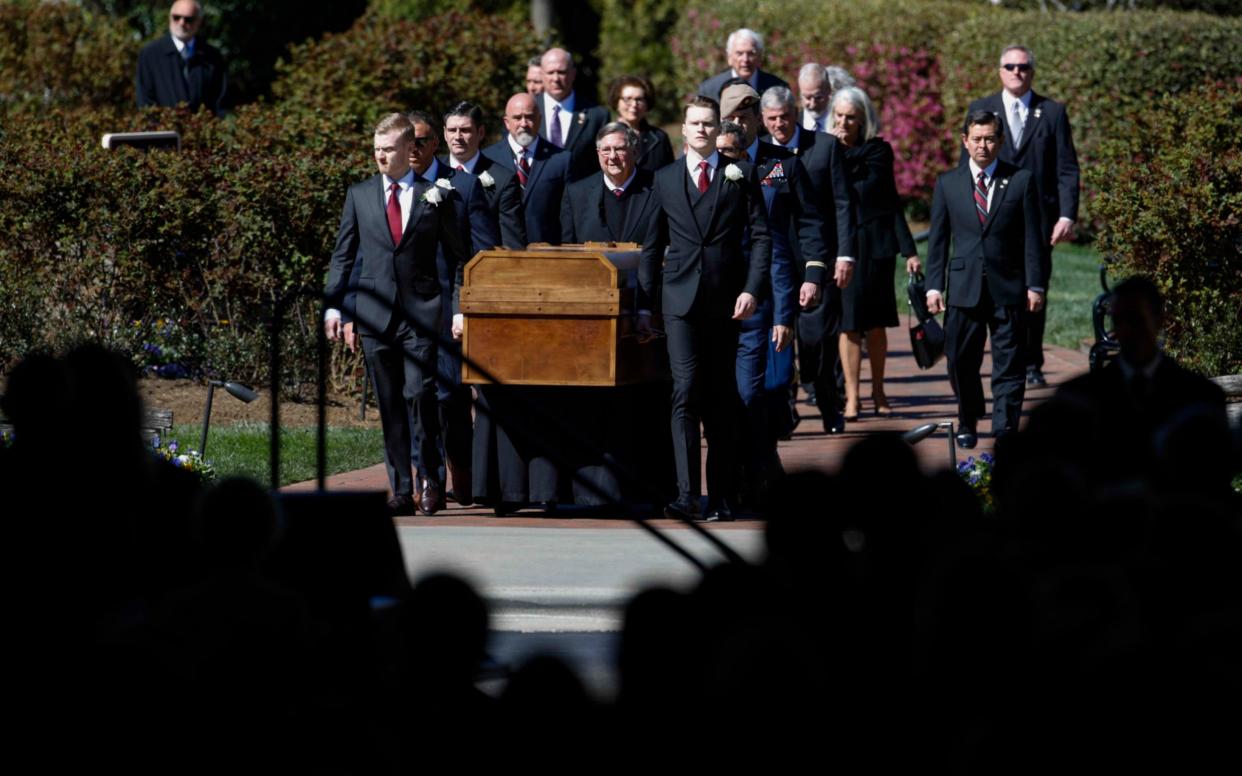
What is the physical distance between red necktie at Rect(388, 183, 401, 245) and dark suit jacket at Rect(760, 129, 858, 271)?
2730 millimetres

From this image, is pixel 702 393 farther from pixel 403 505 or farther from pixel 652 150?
pixel 652 150

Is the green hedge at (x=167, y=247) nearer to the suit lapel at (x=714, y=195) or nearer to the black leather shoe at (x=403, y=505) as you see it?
the black leather shoe at (x=403, y=505)

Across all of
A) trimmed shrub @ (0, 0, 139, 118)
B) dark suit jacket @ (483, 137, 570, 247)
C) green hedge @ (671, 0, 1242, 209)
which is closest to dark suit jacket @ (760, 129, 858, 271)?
dark suit jacket @ (483, 137, 570, 247)

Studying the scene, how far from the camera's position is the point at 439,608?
207 inches

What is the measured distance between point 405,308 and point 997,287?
11.7ft

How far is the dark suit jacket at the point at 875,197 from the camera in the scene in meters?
13.6

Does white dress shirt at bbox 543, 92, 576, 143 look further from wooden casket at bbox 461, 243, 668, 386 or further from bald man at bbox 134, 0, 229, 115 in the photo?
bald man at bbox 134, 0, 229, 115

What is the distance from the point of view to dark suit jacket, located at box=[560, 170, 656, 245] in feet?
36.3

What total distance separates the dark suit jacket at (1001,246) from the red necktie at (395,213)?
10.8 feet

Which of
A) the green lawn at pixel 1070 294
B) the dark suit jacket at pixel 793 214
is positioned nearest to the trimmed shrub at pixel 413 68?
the green lawn at pixel 1070 294

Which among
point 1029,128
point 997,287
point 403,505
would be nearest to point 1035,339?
point 1029,128

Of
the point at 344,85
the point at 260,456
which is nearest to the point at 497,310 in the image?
the point at 260,456

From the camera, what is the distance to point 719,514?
10.7m

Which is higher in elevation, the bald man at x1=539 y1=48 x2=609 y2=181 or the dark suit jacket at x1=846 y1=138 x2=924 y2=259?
the bald man at x1=539 y1=48 x2=609 y2=181
